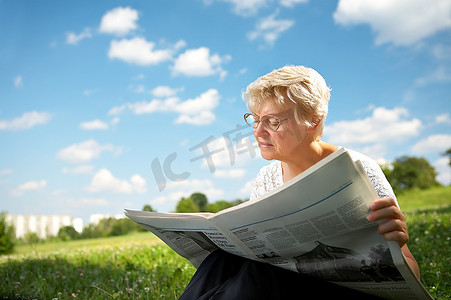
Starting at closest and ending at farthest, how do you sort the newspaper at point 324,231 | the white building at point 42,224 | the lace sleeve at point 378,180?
the newspaper at point 324,231 < the lace sleeve at point 378,180 < the white building at point 42,224

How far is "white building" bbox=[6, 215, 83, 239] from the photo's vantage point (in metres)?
13.5

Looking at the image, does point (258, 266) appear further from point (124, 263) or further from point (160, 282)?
point (124, 263)

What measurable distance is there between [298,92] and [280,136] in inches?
8.6

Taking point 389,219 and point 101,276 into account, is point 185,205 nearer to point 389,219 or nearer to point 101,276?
point 101,276

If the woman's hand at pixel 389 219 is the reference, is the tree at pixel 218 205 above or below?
above

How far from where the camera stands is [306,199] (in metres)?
1.12

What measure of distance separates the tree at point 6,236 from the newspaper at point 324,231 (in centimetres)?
893

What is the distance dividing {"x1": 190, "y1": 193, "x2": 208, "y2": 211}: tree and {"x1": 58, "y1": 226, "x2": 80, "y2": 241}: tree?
4039 millimetres

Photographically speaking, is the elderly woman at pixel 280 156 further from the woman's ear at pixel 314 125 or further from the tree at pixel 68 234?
the tree at pixel 68 234

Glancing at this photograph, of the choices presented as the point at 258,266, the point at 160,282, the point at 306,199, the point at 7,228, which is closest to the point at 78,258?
the point at 160,282

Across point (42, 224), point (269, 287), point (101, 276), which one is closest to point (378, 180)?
point (269, 287)

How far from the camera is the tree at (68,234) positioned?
13.5 meters

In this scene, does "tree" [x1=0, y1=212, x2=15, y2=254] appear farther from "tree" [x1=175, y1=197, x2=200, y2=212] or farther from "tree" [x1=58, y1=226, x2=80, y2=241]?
"tree" [x1=175, y1=197, x2=200, y2=212]

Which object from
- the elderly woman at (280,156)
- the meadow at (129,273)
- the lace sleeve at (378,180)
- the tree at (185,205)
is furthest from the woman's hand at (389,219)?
the tree at (185,205)
